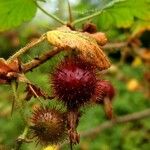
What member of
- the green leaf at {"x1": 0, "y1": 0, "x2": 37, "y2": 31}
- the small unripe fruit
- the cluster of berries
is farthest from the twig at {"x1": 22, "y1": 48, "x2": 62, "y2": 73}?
the green leaf at {"x1": 0, "y1": 0, "x2": 37, "y2": 31}

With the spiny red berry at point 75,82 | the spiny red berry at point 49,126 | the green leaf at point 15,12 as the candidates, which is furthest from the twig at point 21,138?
the green leaf at point 15,12

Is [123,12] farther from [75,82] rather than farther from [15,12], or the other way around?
[75,82]

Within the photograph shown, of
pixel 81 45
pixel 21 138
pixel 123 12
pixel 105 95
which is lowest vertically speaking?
pixel 105 95

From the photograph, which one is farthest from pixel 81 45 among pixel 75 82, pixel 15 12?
pixel 15 12

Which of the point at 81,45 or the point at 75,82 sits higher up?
the point at 81,45

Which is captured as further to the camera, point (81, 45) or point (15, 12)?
point (15, 12)

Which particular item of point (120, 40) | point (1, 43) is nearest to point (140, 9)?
point (120, 40)
